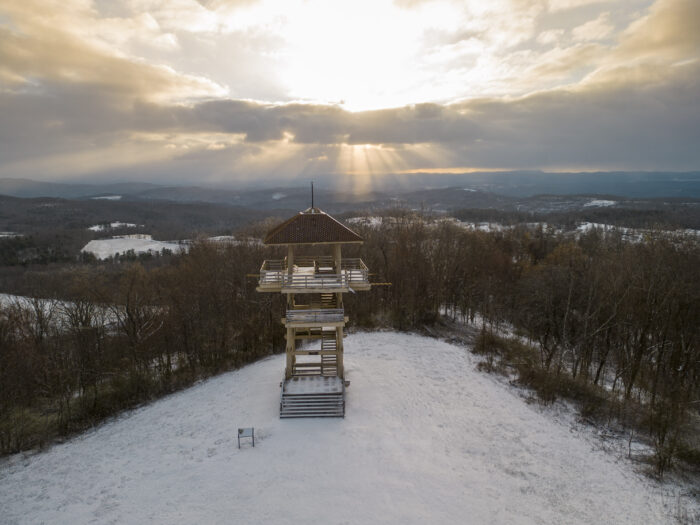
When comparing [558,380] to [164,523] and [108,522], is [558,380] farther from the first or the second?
[108,522]

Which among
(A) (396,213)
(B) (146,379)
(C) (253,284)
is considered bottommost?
(B) (146,379)

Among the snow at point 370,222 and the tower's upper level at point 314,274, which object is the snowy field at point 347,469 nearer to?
the tower's upper level at point 314,274

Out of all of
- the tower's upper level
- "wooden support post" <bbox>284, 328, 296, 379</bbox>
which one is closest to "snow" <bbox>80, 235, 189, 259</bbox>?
"wooden support post" <bbox>284, 328, 296, 379</bbox>

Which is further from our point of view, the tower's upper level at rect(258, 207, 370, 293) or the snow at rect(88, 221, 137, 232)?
the snow at rect(88, 221, 137, 232)

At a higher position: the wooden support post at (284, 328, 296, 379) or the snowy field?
the wooden support post at (284, 328, 296, 379)

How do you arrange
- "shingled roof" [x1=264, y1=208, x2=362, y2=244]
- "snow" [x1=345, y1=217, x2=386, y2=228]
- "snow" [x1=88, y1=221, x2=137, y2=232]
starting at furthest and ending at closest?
"snow" [x1=88, y1=221, x2=137, y2=232] < "snow" [x1=345, y1=217, x2=386, y2=228] < "shingled roof" [x1=264, y1=208, x2=362, y2=244]

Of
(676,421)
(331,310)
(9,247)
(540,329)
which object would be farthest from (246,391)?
(9,247)

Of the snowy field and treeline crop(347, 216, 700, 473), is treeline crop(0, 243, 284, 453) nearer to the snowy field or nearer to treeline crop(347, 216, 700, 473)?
the snowy field
